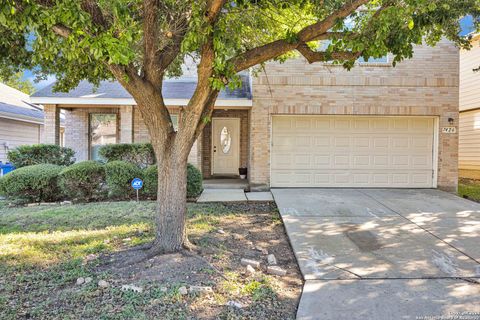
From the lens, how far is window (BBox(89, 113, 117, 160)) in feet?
40.3

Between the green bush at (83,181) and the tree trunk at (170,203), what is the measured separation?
4.68 m

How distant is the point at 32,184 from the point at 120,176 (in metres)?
2.10

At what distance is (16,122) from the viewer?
15.1m

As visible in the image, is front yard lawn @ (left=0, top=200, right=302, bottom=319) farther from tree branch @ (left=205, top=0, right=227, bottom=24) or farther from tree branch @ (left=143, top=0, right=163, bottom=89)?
tree branch @ (left=205, top=0, right=227, bottom=24)

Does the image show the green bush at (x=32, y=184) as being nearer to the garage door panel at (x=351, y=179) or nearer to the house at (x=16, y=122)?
the garage door panel at (x=351, y=179)

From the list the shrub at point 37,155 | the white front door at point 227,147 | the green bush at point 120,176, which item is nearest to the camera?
the green bush at point 120,176

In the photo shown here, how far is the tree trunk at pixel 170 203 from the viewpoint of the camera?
14.7ft

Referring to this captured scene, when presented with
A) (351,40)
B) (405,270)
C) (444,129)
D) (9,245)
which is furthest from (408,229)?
(9,245)

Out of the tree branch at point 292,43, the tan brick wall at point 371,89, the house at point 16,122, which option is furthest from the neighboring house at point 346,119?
the tree branch at point 292,43

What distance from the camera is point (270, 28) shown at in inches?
258

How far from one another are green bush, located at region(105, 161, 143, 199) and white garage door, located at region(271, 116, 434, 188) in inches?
166

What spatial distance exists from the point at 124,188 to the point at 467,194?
33.5 feet

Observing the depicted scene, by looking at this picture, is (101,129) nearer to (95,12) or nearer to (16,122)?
(16,122)

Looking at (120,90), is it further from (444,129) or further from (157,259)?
(444,129)
